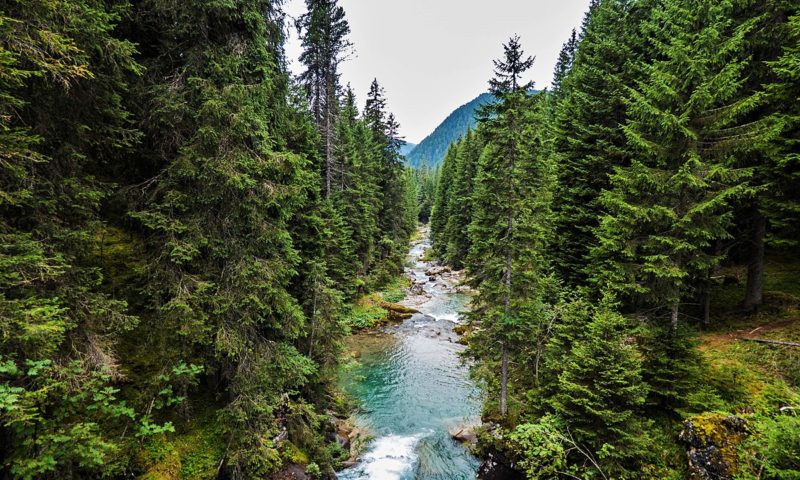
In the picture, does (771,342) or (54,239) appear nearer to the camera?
(54,239)

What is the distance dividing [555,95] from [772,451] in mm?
37813

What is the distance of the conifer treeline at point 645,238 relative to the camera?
843cm

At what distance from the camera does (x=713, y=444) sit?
720 cm

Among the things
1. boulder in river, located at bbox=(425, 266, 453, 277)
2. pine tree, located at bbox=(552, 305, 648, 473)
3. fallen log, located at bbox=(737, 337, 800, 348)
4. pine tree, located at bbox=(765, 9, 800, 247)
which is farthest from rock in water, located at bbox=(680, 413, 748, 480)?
boulder in river, located at bbox=(425, 266, 453, 277)

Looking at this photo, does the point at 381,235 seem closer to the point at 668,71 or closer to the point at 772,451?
the point at 668,71

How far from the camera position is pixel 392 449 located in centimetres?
1324

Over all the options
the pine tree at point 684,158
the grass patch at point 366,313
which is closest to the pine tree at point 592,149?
the pine tree at point 684,158

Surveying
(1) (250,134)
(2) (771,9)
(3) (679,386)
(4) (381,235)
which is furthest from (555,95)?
(1) (250,134)

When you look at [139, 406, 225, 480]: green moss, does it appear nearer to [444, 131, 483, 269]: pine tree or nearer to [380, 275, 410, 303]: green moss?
[380, 275, 410, 303]: green moss

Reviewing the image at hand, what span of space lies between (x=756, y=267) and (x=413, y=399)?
48.1 ft

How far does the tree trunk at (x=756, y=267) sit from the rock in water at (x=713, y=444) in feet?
22.2

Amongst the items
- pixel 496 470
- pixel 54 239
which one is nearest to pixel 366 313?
pixel 496 470

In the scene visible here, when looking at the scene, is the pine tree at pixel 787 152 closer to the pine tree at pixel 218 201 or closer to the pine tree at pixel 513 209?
the pine tree at pixel 513 209

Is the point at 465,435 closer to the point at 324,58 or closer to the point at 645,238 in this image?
the point at 645,238
